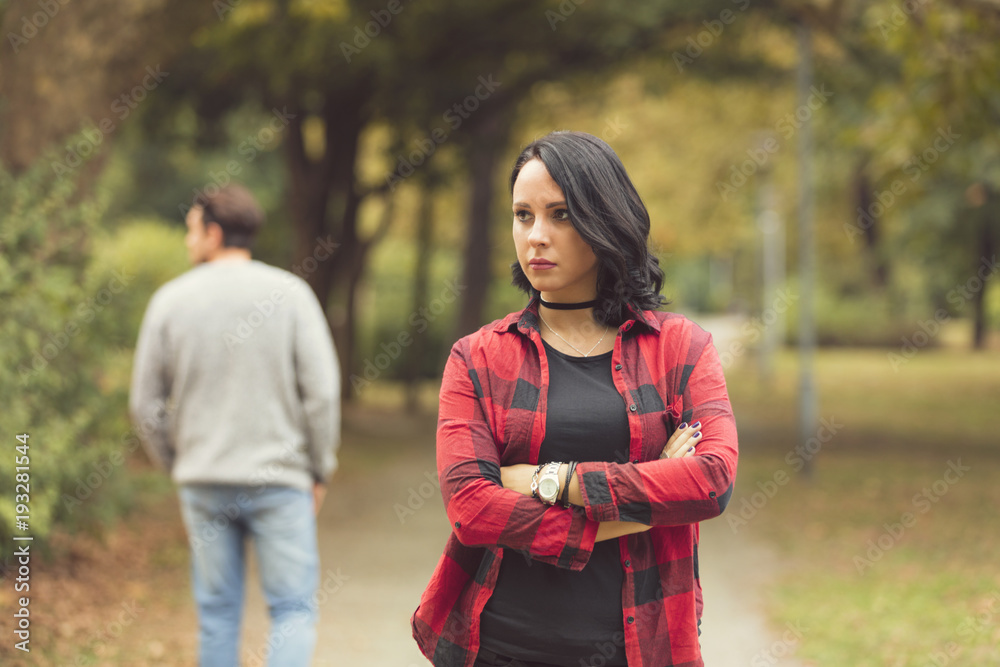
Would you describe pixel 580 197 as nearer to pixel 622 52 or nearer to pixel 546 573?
pixel 546 573

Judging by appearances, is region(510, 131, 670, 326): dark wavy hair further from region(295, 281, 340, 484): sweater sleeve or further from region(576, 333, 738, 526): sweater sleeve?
region(295, 281, 340, 484): sweater sleeve

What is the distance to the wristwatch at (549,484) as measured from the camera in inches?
85.6

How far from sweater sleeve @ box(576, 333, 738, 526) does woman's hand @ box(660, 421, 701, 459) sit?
0.02 metres

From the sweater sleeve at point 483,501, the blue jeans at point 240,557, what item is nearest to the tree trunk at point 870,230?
the blue jeans at point 240,557

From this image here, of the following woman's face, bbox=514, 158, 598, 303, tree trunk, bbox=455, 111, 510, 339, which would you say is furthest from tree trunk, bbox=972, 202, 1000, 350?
woman's face, bbox=514, 158, 598, 303

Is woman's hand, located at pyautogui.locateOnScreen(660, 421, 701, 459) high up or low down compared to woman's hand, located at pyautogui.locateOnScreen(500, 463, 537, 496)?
up

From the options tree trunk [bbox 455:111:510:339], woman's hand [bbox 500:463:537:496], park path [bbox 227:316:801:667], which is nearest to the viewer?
woman's hand [bbox 500:463:537:496]

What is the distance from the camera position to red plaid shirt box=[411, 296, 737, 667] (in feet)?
7.13

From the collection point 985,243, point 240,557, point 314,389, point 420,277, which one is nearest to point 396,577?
point 240,557

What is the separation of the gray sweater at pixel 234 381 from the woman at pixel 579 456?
180 centimetres

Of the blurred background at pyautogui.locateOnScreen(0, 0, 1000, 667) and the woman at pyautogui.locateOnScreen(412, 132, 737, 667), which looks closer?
the woman at pyautogui.locateOnScreen(412, 132, 737, 667)

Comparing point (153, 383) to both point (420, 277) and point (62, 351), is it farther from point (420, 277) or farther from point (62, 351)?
point (420, 277)

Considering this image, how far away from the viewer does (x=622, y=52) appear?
43.3 ft

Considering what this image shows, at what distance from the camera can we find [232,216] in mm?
4164
